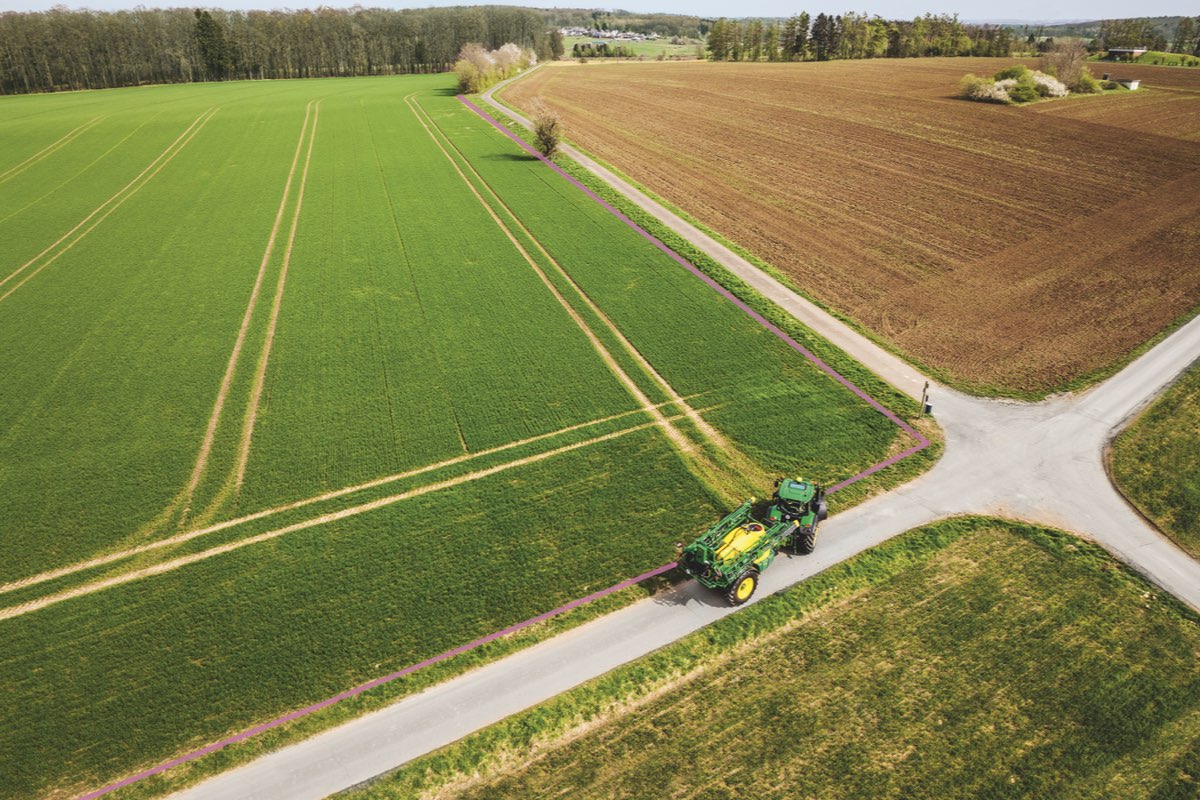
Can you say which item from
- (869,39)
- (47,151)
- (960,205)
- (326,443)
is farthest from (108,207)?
(869,39)

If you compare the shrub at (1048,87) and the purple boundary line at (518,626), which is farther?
the shrub at (1048,87)

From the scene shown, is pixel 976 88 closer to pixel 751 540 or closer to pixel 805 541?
pixel 805 541

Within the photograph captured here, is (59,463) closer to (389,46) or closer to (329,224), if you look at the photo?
(329,224)

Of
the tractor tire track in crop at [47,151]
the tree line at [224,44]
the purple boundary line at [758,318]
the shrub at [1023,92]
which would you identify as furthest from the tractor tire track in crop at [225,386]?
the tree line at [224,44]

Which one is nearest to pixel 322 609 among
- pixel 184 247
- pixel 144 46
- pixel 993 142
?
pixel 184 247

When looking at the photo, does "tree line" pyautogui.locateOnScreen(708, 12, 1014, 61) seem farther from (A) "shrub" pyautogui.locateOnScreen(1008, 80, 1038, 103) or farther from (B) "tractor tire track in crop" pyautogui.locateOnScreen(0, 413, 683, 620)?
(B) "tractor tire track in crop" pyautogui.locateOnScreen(0, 413, 683, 620)

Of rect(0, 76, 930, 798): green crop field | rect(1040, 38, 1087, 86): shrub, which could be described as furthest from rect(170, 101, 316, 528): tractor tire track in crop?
rect(1040, 38, 1087, 86): shrub

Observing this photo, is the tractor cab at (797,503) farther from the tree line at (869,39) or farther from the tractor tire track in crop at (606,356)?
the tree line at (869,39)
